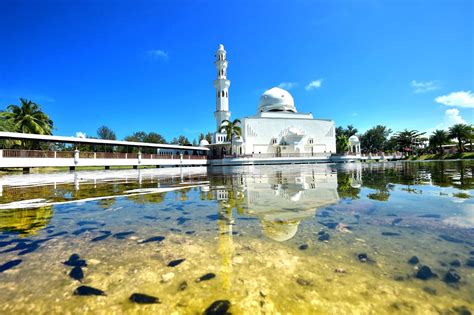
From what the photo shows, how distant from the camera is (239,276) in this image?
234 centimetres

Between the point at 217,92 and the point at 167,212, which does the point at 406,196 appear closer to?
the point at 167,212

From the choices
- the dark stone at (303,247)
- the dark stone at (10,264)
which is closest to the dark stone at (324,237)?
the dark stone at (303,247)

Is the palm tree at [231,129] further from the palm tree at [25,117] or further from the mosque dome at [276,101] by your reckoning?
the palm tree at [25,117]

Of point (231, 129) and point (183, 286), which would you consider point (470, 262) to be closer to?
point (183, 286)

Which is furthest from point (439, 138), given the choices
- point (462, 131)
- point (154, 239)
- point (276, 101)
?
point (154, 239)

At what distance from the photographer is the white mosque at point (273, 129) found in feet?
155

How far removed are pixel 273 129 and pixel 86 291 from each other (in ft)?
163

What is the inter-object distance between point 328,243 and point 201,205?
332 cm

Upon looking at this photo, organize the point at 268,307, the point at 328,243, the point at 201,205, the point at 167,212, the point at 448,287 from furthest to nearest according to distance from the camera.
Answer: the point at 201,205 → the point at 167,212 → the point at 328,243 → the point at 448,287 → the point at 268,307

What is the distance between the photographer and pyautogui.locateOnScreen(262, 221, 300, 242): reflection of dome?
339 cm

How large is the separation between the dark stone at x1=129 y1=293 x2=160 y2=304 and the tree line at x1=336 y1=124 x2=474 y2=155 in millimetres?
53952

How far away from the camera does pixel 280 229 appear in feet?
12.2

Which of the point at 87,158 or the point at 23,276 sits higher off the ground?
the point at 87,158

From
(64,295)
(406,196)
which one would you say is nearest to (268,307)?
(64,295)
